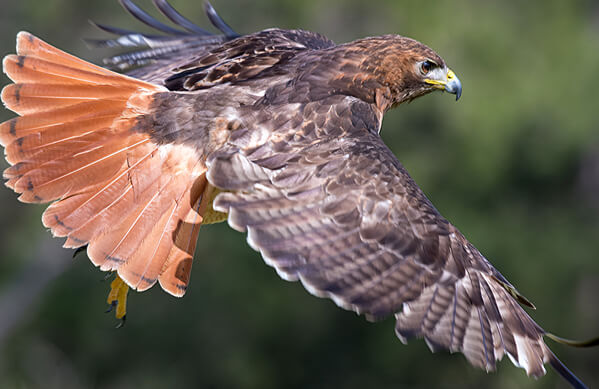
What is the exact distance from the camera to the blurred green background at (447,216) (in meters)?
8.98

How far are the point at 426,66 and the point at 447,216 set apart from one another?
452 cm

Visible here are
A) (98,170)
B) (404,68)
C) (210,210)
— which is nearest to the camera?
(98,170)

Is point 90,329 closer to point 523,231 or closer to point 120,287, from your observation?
point 523,231

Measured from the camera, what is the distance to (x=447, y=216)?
348 inches

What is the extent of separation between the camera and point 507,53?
9.26 metres

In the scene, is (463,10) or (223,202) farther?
(463,10)

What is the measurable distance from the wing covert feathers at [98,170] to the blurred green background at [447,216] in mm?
5186

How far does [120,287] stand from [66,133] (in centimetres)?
104

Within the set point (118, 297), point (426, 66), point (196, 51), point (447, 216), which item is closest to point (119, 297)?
point (118, 297)

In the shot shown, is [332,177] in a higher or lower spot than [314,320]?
higher

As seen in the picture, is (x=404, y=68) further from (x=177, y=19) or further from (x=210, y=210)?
(x=177, y=19)

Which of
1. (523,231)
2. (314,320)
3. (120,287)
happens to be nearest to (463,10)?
(523,231)

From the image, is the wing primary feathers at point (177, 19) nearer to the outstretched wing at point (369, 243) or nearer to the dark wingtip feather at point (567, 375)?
the outstretched wing at point (369, 243)

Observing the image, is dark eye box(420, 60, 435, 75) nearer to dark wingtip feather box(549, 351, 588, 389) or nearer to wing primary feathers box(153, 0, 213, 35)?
dark wingtip feather box(549, 351, 588, 389)
